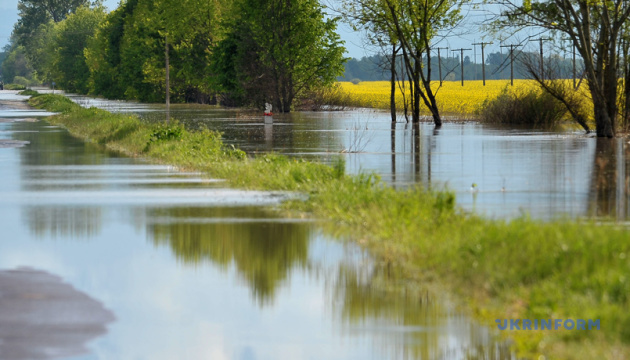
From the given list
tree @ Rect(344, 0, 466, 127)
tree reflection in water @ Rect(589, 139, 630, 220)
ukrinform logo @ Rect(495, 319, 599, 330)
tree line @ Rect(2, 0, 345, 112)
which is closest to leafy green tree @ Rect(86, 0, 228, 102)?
tree line @ Rect(2, 0, 345, 112)

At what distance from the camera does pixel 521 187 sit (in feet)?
58.8

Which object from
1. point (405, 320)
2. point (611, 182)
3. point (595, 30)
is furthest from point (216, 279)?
point (595, 30)

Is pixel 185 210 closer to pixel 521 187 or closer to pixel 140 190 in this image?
pixel 140 190

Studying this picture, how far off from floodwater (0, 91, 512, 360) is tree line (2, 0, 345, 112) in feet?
130

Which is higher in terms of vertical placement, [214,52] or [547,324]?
[214,52]

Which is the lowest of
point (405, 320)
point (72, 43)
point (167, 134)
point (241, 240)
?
point (405, 320)

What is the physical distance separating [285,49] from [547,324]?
59835mm

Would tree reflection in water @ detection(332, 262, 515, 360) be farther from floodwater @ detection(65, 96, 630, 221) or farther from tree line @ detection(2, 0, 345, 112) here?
tree line @ detection(2, 0, 345, 112)

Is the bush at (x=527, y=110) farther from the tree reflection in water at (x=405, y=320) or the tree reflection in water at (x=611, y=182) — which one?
the tree reflection in water at (x=405, y=320)

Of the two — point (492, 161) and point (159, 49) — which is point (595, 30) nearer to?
point (492, 161)

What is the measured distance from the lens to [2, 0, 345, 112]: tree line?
6750 centimetres

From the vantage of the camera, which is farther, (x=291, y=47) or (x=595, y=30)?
(x=291, y=47)

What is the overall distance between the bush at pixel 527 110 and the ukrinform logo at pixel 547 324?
35866 millimetres

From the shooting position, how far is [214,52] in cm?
7850
